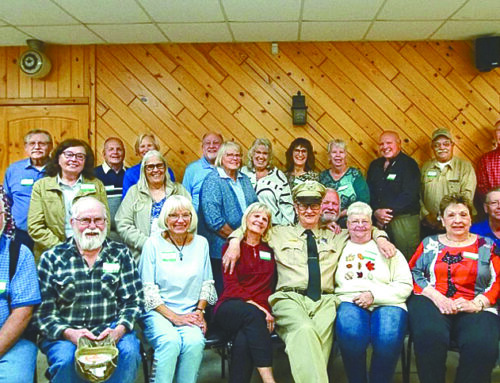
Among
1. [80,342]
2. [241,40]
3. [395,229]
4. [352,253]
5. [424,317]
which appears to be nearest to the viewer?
[80,342]

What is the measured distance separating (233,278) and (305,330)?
535 millimetres

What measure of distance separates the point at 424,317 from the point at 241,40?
3.26 metres

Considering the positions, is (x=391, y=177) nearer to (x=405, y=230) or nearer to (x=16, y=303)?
(x=405, y=230)

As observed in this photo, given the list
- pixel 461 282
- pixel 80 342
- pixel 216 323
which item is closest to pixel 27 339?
pixel 80 342

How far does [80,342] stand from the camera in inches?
87.0

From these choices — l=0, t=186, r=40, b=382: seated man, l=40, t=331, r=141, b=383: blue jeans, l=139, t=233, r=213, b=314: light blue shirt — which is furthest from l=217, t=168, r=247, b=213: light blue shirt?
l=0, t=186, r=40, b=382: seated man

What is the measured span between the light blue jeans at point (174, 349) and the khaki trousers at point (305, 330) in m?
0.47

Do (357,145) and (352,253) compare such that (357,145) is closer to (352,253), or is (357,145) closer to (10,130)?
(352,253)

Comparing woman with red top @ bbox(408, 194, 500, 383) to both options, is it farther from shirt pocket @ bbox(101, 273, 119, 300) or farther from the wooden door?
the wooden door

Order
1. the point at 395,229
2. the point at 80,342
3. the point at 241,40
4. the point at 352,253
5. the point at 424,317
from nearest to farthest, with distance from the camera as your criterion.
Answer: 1. the point at 80,342
2. the point at 424,317
3. the point at 352,253
4. the point at 395,229
5. the point at 241,40

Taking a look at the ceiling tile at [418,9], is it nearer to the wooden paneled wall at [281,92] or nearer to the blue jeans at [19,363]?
the wooden paneled wall at [281,92]

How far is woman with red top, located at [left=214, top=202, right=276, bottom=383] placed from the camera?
246 centimetres

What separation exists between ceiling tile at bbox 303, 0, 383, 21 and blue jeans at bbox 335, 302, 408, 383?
8.07 ft

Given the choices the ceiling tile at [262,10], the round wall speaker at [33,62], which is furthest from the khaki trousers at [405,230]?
the round wall speaker at [33,62]
